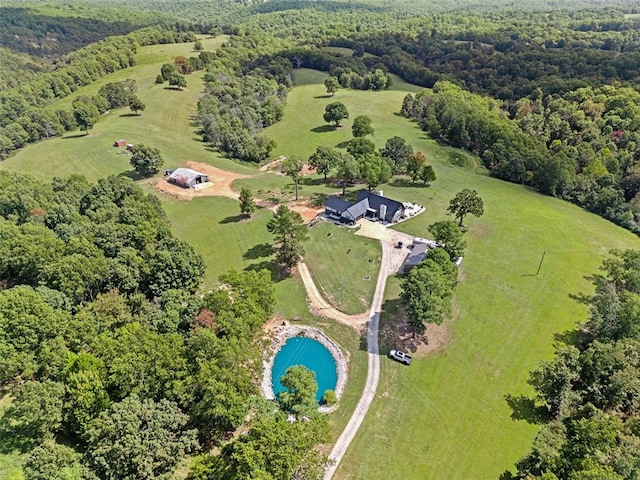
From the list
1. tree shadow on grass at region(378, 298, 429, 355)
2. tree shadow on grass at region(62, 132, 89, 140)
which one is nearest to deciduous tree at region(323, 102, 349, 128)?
tree shadow on grass at region(62, 132, 89, 140)

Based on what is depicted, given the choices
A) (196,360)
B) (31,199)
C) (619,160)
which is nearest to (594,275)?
(619,160)

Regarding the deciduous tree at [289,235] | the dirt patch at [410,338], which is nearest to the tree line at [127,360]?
the deciduous tree at [289,235]

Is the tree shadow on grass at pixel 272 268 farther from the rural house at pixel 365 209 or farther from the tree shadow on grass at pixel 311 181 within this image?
the tree shadow on grass at pixel 311 181

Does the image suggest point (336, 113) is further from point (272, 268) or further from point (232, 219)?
point (272, 268)

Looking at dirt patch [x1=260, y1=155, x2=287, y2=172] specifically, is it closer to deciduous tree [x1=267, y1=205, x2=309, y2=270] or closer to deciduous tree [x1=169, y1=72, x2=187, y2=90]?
deciduous tree [x1=267, y1=205, x2=309, y2=270]

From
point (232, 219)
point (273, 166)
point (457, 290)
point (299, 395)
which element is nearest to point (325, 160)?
point (273, 166)
